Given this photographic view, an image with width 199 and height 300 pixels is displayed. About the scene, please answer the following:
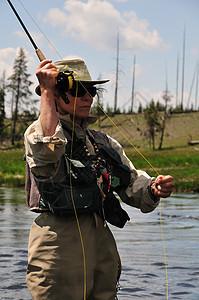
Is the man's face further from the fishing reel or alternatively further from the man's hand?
the man's hand

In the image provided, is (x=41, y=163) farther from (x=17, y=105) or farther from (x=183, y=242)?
(x=17, y=105)

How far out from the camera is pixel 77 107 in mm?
3449

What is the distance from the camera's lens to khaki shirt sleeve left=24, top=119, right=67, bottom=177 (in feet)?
10.0

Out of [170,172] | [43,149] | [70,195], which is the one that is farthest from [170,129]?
[43,149]

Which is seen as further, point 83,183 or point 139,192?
point 139,192

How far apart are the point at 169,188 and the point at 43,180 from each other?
0.68 metres

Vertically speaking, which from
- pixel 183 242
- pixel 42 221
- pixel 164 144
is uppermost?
pixel 42 221

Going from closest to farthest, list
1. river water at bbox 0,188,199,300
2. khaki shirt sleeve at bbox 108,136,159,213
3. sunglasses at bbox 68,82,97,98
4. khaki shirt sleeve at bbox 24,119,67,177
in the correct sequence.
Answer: khaki shirt sleeve at bbox 24,119,67,177 → sunglasses at bbox 68,82,97,98 → khaki shirt sleeve at bbox 108,136,159,213 → river water at bbox 0,188,199,300

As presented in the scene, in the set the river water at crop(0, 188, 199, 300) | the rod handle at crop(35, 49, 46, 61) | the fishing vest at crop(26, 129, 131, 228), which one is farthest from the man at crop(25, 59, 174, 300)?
the river water at crop(0, 188, 199, 300)

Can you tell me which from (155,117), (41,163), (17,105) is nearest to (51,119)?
(41,163)

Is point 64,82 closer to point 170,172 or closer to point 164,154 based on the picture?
point 170,172

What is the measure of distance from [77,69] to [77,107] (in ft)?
0.77

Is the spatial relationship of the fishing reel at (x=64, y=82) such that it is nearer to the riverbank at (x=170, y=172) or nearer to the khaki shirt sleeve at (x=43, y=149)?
the khaki shirt sleeve at (x=43, y=149)

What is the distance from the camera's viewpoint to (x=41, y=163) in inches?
122
